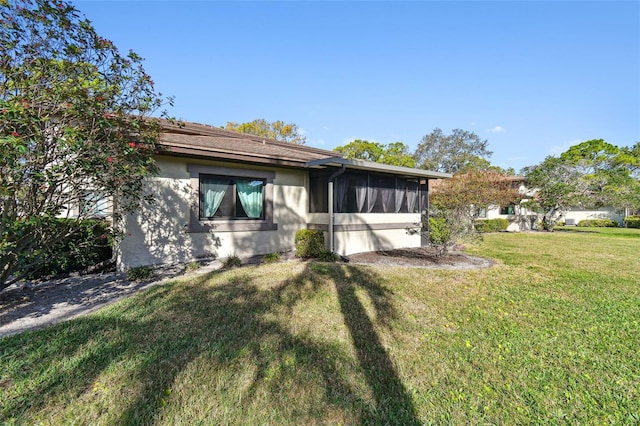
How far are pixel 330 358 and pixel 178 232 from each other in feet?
19.0

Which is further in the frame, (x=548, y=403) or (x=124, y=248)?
(x=124, y=248)

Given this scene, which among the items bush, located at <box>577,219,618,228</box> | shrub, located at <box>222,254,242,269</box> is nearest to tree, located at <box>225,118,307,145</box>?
shrub, located at <box>222,254,242,269</box>

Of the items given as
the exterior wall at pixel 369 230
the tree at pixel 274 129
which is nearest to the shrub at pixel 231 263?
the exterior wall at pixel 369 230

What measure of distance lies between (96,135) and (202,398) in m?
3.91

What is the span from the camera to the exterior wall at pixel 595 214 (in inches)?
1182

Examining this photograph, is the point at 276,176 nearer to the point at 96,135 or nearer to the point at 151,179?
the point at 151,179

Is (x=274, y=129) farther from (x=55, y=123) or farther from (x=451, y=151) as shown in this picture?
(x=55, y=123)

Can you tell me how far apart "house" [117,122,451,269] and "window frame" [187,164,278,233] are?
3 cm

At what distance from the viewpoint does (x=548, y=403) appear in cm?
240

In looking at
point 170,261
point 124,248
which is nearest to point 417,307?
point 170,261

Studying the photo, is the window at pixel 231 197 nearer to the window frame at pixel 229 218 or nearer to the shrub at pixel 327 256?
the window frame at pixel 229 218

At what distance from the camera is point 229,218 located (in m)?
8.09

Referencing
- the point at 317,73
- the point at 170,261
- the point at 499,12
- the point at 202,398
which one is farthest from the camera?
the point at 317,73

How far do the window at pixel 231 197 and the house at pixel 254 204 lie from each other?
0.09 ft
